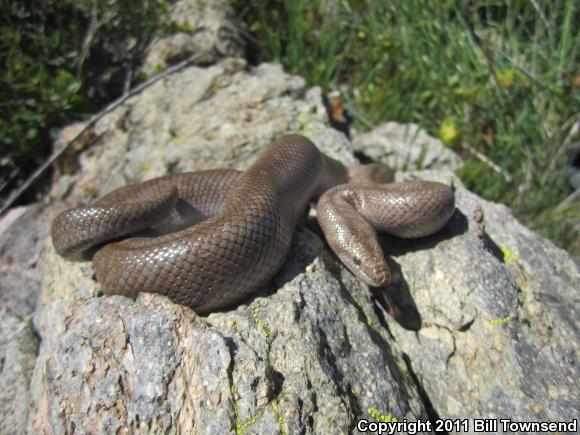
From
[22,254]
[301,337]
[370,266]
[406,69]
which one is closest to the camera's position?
[301,337]

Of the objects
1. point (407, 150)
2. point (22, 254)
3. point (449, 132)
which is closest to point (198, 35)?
point (407, 150)

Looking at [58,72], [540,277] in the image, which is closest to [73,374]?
[540,277]

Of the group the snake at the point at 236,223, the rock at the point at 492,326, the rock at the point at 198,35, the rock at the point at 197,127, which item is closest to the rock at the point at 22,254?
the rock at the point at 197,127

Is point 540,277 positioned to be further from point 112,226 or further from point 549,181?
point 112,226

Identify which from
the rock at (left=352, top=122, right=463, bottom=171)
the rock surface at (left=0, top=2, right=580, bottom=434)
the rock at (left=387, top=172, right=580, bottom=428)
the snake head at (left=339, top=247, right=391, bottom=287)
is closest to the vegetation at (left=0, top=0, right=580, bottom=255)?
the rock at (left=352, top=122, right=463, bottom=171)

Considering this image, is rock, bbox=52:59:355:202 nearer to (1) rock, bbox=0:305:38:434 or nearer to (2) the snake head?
(2) the snake head

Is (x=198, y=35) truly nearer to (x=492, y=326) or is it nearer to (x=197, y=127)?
(x=197, y=127)
